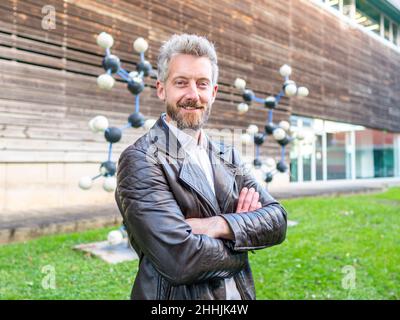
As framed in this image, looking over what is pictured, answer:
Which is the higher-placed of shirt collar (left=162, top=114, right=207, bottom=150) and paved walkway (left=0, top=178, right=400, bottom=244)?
shirt collar (left=162, top=114, right=207, bottom=150)

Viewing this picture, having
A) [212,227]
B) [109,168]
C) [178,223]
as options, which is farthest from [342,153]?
[178,223]

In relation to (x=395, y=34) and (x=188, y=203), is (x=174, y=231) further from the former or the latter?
(x=395, y=34)

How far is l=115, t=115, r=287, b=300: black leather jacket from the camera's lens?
50.1 inches

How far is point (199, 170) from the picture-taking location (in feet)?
4.74

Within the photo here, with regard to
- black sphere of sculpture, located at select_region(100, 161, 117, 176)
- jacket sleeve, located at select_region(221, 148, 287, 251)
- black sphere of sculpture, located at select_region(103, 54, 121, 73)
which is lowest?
jacket sleeve, located at select_region(221, 148, 287, 251)

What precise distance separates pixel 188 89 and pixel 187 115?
0.11 m

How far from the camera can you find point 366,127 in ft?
55.6

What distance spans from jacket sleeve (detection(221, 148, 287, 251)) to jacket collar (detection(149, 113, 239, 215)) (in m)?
0.08

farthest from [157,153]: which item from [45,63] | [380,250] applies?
[45,63]

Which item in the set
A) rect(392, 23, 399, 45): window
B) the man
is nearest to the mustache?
the man

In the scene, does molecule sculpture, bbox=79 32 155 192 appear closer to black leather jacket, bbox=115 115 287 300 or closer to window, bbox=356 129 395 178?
black leather jacket, bbox=115 115 287 300

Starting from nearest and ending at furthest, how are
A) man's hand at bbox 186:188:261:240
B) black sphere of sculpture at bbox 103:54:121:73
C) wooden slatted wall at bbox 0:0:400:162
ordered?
1. man's hand at bbox 186:188:261:240
2. black sphere of sculpture at bbox 103:54:121:73
3. wooden slatted wall at bbox 0:0:400:162

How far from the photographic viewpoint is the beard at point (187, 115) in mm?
1498

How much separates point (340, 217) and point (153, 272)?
6.49 m
